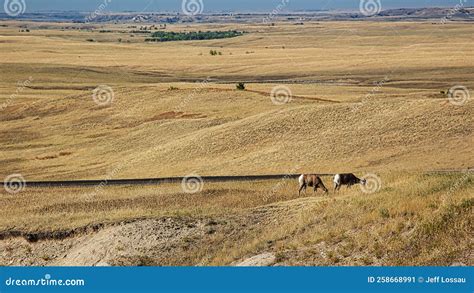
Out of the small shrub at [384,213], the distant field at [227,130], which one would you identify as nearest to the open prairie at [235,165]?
the small shrub at [384,213]

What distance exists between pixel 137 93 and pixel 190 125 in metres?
22.6

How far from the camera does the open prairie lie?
67.8 feet

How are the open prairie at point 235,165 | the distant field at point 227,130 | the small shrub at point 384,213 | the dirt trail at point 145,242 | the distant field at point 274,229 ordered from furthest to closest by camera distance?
the distant field at point 227,130 < the dirt trail at point 145,242 < the small shrub at point 384,213 < the open prairie at point 235,165 < the distant field at point 274,229

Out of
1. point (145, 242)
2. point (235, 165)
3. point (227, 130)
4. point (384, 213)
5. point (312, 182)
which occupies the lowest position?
point (384, 213)

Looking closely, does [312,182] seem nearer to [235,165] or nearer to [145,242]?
[145,242]

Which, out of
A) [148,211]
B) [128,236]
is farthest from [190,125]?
[128,236]

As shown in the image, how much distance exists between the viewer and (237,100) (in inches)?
3135

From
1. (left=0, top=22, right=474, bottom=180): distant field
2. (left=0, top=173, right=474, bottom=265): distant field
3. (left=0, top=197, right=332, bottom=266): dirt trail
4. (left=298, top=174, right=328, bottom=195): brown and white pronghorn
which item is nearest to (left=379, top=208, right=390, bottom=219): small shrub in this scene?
(left=0, top=173, right=474, bottom=265): distant field

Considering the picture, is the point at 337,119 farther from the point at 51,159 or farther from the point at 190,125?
the point at 51,159

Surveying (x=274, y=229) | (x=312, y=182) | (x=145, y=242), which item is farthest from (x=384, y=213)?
(x=312, y=182)

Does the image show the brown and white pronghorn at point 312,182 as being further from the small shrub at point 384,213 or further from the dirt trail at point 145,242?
the small shrub at point 384,213

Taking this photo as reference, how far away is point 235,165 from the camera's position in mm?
50562

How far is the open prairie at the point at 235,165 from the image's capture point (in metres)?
20.7

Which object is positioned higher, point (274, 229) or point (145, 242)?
point (145, 242)
